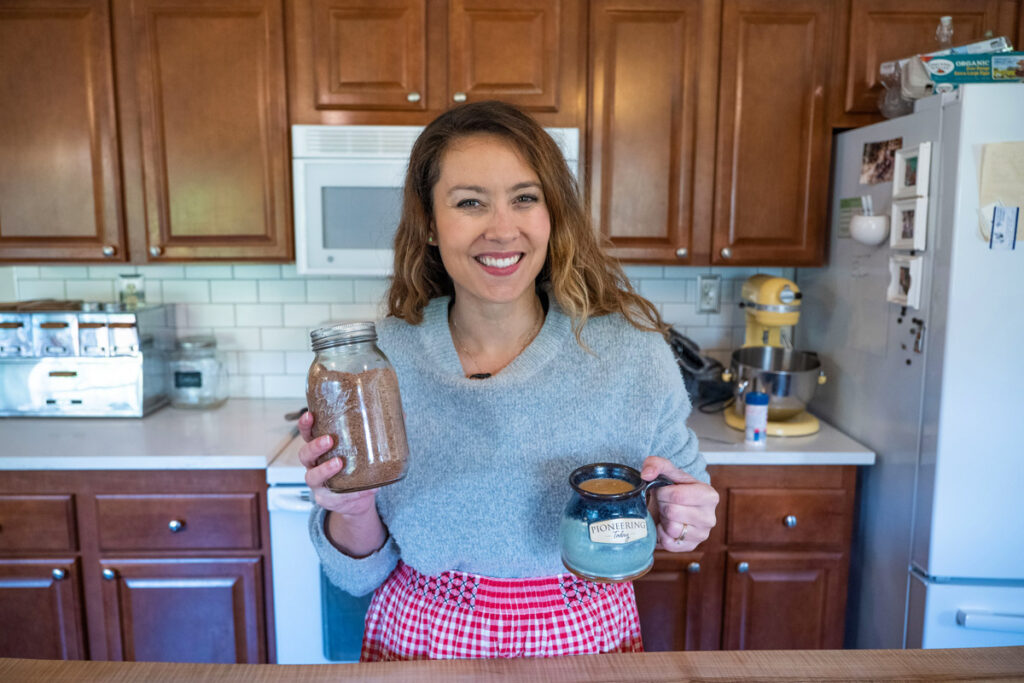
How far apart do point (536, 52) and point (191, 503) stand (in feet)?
5.37

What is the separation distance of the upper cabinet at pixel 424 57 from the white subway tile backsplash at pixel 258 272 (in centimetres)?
61

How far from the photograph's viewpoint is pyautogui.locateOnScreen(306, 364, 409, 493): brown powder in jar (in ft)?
2.81

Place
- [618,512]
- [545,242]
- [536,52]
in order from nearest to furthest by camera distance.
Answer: [618,512] < [545,242] < [536,52]

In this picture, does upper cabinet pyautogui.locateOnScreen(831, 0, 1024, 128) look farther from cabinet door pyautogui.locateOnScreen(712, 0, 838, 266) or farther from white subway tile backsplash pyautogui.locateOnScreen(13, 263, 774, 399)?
white subway tile backsplash pyautogui.locateOnScreen(13, 263, 774, 399)

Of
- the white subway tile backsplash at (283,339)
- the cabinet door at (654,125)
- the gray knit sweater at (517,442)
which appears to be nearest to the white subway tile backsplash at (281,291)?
the white subway tile backsplash at (283,339)

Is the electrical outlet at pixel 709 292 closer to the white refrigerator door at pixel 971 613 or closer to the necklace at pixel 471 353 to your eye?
the white refrigerator door at pixel 971 613

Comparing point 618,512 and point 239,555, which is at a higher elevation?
point 618,512

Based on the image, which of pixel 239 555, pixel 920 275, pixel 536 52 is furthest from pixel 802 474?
pixel 239 555

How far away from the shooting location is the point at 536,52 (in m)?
2.07

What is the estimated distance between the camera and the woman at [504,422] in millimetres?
1086

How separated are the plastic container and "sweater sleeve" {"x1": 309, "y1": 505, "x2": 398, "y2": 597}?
3.88ft

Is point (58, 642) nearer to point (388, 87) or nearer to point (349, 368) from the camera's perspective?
point (349, 368)

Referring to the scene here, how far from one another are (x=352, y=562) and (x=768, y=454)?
125 cm

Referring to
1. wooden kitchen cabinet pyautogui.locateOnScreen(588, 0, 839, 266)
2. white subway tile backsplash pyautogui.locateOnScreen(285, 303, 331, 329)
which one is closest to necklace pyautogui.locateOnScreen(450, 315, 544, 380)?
wooden kitchen cabinet pyautogui.locateOnScreen(588, 0, 839, 266)
